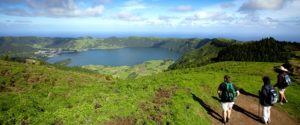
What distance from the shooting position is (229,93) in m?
16.4

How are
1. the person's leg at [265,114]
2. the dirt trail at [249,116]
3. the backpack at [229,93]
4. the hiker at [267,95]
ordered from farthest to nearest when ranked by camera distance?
the dirt trail at [249,116], the person's leg at [265,114], the hiker at [267,95], the backpack at [229,93]

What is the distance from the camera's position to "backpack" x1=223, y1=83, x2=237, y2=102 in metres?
16.3

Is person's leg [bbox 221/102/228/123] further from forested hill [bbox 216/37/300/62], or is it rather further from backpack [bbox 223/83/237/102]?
forested hill [bbox 216/37/300/62]

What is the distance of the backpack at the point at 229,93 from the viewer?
640 inches

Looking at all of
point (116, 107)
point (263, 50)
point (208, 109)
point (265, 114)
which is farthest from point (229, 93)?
point (263, 50)

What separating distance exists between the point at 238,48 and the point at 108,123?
387 feet

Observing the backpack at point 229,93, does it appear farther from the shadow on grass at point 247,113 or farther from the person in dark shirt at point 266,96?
the shadow on grass at point 247,113

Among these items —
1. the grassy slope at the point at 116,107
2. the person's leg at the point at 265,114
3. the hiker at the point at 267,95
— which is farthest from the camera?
the person's leg at the point at 265,114

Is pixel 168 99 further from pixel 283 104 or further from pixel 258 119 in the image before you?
pixel 283 104

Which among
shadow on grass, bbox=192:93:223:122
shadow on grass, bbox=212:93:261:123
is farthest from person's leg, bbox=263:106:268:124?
shadow on grass, bbox=192:93:223:122

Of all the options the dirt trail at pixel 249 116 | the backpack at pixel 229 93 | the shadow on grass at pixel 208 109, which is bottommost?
the dirt trail at pixel 249 116

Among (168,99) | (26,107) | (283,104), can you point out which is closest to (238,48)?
(283,104)

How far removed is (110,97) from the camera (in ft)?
57.7

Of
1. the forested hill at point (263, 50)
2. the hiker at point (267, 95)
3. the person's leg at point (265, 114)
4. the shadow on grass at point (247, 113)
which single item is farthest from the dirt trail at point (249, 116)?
the forested hill at point (263, 50)
